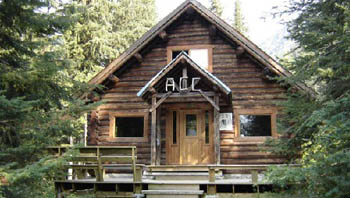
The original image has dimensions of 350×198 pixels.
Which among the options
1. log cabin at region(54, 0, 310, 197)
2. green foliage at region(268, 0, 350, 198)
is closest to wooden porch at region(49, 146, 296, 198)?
log cabin at region(54, 0, 310, 197)

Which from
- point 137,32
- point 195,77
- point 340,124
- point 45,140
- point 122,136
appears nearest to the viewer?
point 340,124

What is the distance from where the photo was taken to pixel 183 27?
14.2 metres

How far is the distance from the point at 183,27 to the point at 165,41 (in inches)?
35.9

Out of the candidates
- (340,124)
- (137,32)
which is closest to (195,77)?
(340,124)

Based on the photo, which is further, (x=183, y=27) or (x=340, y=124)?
(x=183, y=27)

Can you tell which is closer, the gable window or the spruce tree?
the spruce tree

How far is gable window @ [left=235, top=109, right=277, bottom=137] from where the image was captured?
13.0 m

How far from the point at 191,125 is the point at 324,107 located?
598 centimetres

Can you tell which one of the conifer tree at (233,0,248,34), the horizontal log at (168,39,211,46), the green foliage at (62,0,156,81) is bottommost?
the horizontal log at (168,39,211,46)

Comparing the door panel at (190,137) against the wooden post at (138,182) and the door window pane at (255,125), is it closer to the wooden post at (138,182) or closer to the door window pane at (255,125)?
the door window pane at (255,125)

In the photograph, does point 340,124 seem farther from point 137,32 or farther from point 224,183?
point 137,32

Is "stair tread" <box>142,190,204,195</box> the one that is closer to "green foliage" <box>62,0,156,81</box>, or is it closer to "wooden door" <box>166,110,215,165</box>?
"wooden door" <box>166,110,215,165</box>

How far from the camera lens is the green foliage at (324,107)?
618 cm

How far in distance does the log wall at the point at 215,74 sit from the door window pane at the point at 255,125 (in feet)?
1.24
